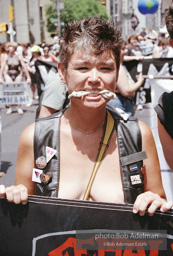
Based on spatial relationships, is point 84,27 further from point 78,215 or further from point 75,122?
point 78,215

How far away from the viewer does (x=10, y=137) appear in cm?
907

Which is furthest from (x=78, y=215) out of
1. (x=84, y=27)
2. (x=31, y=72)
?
(x=31, y=72)

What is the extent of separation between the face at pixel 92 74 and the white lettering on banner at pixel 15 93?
9.20 m

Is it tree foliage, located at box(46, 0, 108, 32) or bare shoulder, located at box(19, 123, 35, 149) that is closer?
bare shoulder, located at box(19, 123, 35, 149)

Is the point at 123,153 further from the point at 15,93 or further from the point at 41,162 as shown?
the point at 15,93

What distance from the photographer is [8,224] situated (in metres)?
1.77

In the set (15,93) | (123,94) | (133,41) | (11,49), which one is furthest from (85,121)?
(133,41)

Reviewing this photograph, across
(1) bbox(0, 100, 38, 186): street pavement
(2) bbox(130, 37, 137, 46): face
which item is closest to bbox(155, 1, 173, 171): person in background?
(1) bbox(0, 100, 38, 186): street pavement

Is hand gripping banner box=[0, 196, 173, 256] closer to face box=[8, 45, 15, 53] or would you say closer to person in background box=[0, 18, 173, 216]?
person in background box=[0, 18, 173, 216]

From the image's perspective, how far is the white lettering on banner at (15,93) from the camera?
1092 cm

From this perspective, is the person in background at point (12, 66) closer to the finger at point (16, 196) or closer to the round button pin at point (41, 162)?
the round button pin at point (41, 162)

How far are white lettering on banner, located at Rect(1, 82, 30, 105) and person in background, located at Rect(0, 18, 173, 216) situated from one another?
9.09 meters

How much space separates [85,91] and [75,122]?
0.80ft

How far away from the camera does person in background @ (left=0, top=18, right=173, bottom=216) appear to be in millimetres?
1863
